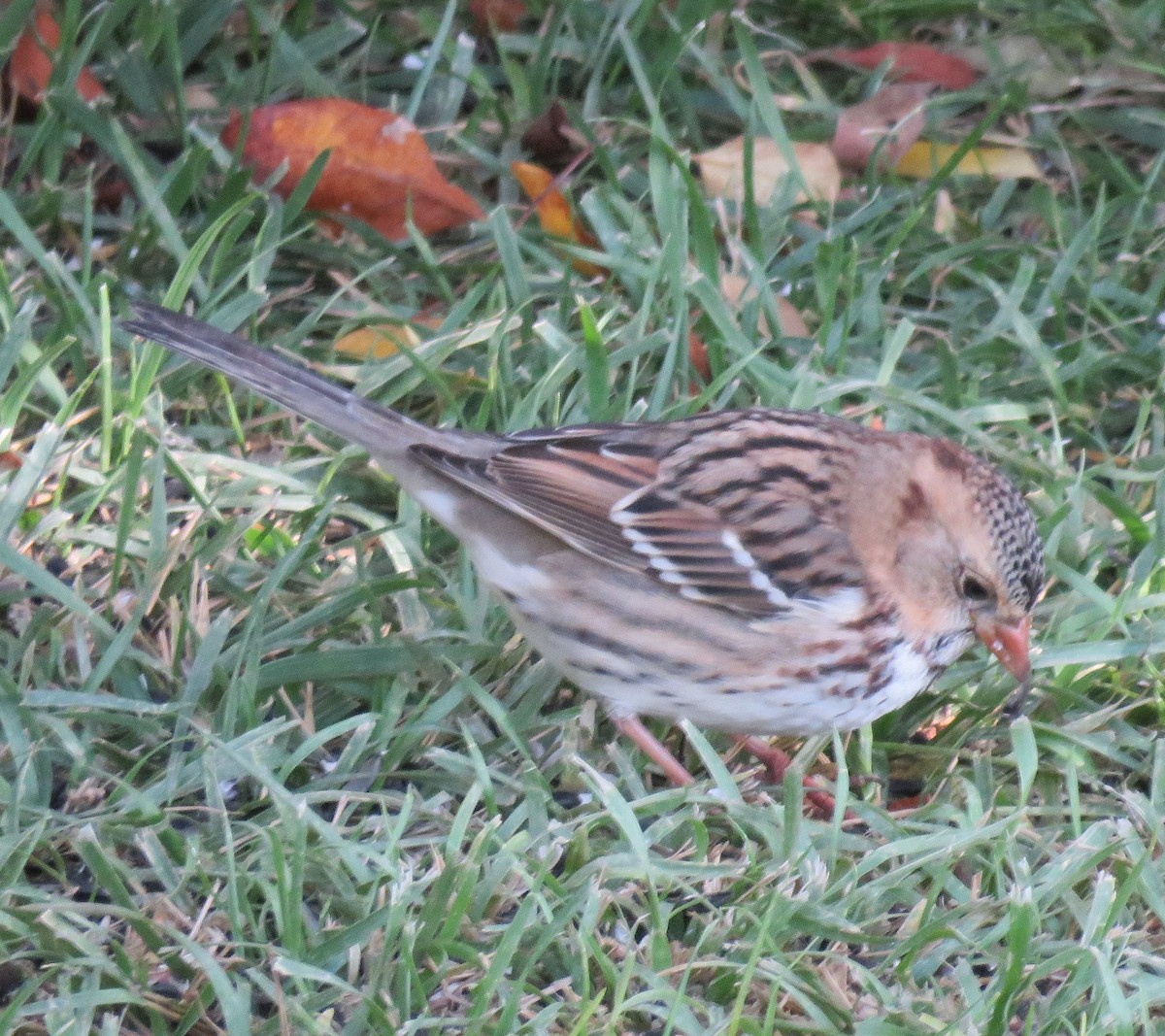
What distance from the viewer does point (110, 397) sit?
12.6 ft

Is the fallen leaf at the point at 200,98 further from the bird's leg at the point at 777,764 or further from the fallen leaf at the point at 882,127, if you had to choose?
the bird's leg at the point at 777,764

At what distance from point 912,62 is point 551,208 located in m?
1.26

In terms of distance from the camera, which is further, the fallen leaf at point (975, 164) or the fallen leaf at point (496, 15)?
the fallen leaf at point (496, 15)

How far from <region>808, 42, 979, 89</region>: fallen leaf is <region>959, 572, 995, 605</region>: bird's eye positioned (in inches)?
88.7

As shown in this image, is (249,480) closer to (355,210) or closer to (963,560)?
(355,210)

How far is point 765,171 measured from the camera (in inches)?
193

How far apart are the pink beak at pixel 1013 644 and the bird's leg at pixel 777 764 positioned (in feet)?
1.40

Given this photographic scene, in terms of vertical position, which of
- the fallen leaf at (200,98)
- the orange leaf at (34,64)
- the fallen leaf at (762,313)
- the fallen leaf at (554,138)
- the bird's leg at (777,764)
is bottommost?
the bird's leg at (777,764)

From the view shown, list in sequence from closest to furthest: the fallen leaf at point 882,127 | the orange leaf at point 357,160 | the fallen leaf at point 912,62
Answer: the orange leaf at point 357,160, the fallen leaf at point 882,127, the fallen leaf at point 912,62

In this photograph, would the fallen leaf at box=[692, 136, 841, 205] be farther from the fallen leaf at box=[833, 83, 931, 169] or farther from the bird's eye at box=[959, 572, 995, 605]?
the bird's eye at box=[959, 572, 995, 605]

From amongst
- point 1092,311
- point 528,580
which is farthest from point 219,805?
point 1092,311

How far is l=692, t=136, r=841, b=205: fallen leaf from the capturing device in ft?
15.9

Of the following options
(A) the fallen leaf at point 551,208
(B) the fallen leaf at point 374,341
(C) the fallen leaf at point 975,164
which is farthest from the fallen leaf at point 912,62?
(B) the fallen leaf at point 374,341

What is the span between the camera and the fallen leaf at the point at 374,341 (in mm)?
4320
